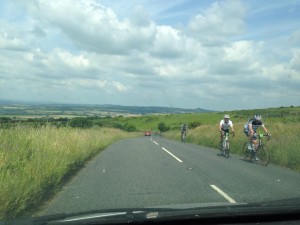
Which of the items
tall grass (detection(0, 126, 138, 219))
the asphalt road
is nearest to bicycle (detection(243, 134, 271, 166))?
the asphalt road

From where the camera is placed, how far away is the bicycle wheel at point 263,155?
16558mm

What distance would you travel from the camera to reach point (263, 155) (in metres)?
17.2

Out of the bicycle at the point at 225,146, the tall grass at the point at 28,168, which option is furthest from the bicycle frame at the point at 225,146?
the tall grass at the point at 28,168

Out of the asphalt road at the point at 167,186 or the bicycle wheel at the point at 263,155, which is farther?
the bicycle wheel at the point at 263,155

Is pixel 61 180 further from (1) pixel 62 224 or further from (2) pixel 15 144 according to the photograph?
(1) pixel 62 224

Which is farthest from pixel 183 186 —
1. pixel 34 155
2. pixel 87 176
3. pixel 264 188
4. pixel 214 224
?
pixel 214 224

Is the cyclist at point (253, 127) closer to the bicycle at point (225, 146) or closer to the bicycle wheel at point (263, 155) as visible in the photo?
the bicycle wheel at point (263, 155)

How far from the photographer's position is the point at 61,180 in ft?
37.2

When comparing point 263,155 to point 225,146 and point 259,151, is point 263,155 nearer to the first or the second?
point 259,151

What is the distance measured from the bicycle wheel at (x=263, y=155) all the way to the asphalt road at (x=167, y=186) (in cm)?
118

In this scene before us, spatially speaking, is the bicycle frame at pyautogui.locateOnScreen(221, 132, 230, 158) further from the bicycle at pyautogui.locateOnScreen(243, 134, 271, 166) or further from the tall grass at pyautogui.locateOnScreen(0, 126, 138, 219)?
the tall grass at pyautogui.locateOnScreen(0, 126, 138, 219)

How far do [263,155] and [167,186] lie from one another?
7.59m

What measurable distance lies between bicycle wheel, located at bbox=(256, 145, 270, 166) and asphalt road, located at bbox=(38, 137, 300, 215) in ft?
3.87

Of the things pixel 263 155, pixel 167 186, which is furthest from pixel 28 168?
pixel 263 155
